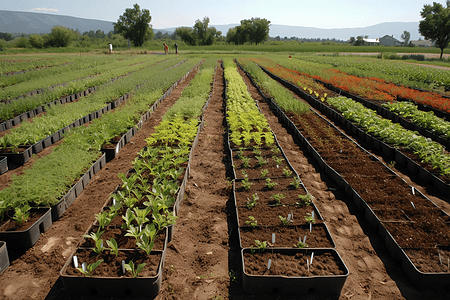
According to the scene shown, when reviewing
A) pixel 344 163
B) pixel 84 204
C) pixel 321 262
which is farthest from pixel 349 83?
pixel 84 204

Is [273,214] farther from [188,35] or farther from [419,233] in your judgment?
[188,35]

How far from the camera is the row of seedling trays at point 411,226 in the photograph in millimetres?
3043

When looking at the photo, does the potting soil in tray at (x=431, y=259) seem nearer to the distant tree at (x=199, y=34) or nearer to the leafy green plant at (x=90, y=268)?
the leafy green plant at (x=90, y=268)

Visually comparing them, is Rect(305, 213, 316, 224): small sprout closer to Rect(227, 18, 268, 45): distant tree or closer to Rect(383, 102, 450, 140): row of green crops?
Rect(383, 102, 450, 140): row of green crops

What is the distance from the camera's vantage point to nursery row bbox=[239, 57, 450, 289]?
10.3 feet

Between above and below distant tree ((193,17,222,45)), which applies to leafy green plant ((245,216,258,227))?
below

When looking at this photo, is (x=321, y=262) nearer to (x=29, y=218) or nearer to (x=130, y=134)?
(x=29, y=218)

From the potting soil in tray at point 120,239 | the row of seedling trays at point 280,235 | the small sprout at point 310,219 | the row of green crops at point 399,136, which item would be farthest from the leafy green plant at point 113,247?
the row of green crops at point 399,136

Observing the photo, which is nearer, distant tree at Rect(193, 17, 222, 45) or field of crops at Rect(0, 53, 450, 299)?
field of crops at Rect(0, 53, 450, 299)

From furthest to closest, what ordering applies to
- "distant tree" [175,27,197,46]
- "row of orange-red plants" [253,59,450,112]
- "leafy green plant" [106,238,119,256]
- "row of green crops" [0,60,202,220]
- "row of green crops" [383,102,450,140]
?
"distant tree" [175,27,197,46] < "row of orange-red plants" [253,59,450,112] < "row of green crops" [383,102,450,140] < "row of green crops" [0,60,202,220] < "leafy green plant" [106,238,119,256]

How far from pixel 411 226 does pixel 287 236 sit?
1.90 m

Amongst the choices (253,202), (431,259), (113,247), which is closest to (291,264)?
(253,202)

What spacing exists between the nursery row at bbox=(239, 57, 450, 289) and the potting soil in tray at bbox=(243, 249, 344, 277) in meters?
1.01

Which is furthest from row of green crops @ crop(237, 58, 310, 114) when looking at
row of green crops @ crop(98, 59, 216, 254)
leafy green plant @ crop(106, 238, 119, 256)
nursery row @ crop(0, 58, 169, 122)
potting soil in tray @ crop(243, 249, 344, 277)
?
nursery row @ crop(0, 58, 169, 122)
